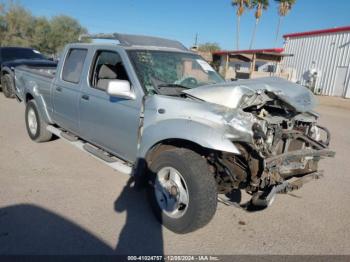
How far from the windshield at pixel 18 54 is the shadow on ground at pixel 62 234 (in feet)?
34.0

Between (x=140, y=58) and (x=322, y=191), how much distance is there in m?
3.31

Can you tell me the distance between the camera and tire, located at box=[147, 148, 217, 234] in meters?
2.98

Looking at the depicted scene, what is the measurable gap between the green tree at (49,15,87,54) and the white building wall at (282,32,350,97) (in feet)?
85.1

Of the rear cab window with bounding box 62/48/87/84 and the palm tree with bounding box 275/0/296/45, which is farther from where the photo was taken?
the palm tree with bounding box 275/0/296/45

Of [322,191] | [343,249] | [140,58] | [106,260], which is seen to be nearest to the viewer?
[106,260]

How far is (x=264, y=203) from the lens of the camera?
2920mm

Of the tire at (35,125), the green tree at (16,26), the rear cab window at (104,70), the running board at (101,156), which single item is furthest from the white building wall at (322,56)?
the green tree at (16,26)

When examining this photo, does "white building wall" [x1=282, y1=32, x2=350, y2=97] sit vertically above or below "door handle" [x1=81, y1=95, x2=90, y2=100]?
above

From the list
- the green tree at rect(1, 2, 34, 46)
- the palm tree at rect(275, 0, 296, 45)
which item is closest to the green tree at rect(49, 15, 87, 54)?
the green tree at rect(1, 2, 34, 46)

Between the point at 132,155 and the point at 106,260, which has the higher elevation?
the point at 132,155

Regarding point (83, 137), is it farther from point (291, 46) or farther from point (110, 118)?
point (291, 46)

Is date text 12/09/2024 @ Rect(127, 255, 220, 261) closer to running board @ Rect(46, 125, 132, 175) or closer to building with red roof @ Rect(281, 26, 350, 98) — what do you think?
running board @ Rect(46, 125, 132, 175)

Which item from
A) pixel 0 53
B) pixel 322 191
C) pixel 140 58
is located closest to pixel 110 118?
pixel 140 58

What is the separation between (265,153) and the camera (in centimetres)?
303
